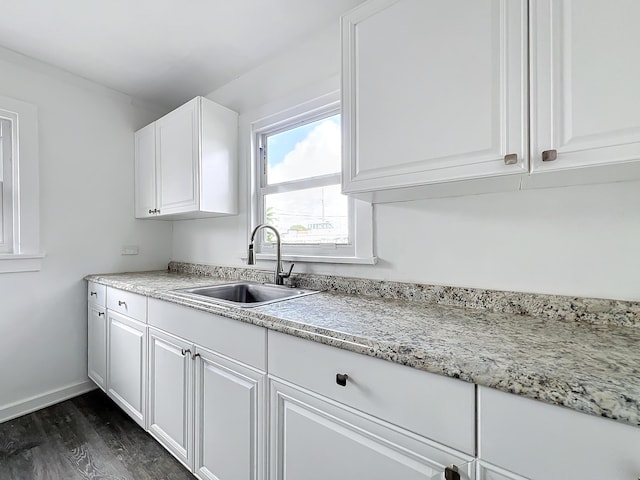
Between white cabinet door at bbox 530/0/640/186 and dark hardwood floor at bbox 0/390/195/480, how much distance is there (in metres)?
2.04

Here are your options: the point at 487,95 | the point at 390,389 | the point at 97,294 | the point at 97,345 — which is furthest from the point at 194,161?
the point at 390,389

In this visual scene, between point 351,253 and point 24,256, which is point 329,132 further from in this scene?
point 24,256

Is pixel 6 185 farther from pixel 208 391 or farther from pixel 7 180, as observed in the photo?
pixel 208 391

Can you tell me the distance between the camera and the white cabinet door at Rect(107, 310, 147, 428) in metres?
1.72

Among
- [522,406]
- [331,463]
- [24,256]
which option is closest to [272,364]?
[331,463]

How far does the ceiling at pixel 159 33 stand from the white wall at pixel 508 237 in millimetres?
211

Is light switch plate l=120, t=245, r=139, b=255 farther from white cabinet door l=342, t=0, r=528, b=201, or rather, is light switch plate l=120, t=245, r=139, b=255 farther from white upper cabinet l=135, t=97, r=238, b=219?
white cabinet door l=342, t=0, r=528, b=201

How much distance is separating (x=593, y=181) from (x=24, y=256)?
3039 millimetres

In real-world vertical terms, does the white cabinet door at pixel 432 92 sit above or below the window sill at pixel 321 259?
above

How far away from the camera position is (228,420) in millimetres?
1231

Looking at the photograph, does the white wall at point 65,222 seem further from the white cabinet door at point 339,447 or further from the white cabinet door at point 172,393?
the white cabinet door at point 339,447

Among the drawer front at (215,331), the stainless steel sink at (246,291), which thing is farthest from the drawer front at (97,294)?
the stainless steel sink at (246,291)

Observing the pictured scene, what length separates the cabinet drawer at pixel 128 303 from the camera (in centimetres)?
172

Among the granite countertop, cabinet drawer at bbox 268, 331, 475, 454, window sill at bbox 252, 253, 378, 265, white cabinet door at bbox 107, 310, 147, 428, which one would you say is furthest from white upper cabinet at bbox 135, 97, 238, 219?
cabinet drawer at bbox 268, 331, 475, 454
